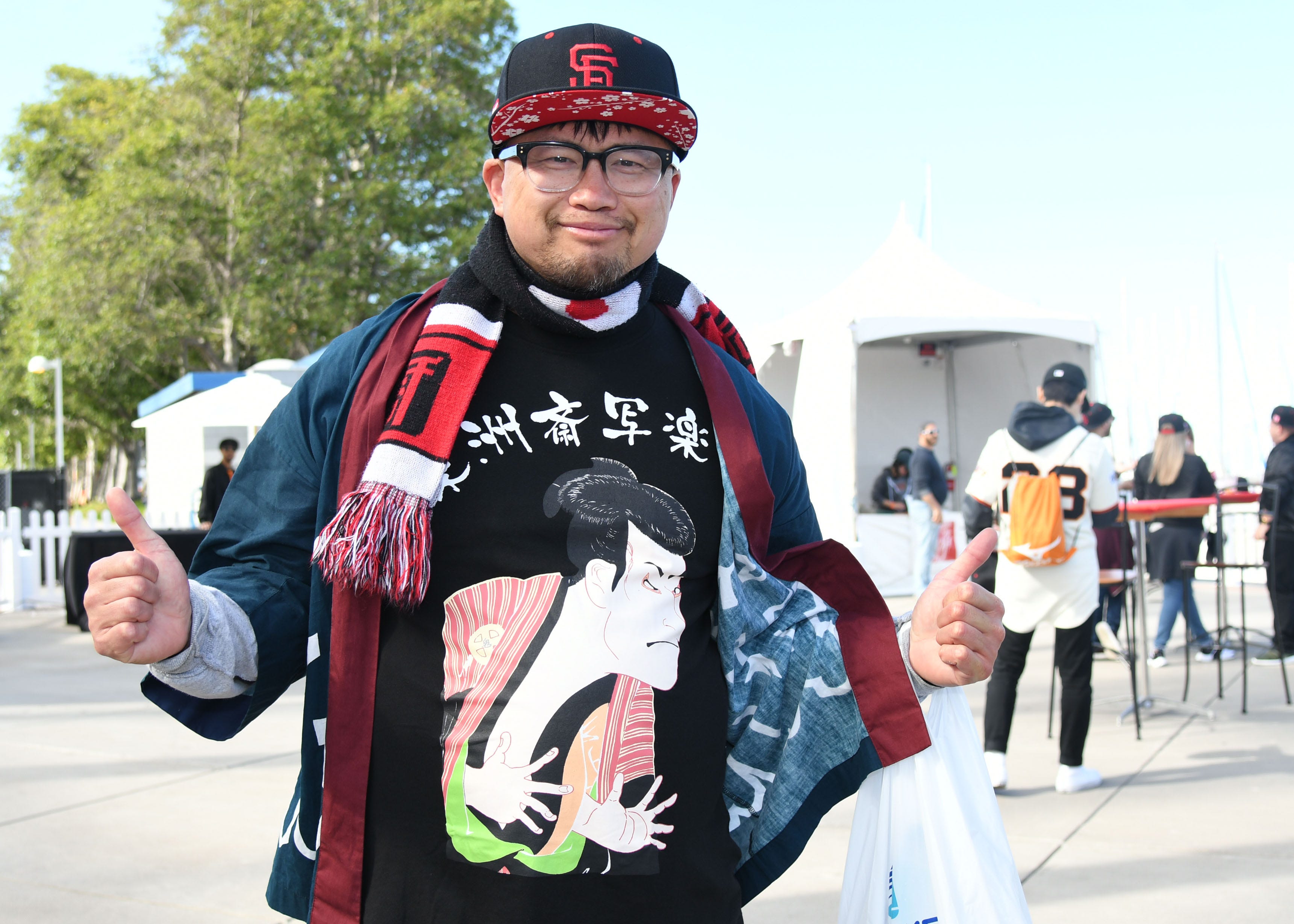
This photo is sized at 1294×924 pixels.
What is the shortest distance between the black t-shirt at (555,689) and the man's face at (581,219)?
0.15 m

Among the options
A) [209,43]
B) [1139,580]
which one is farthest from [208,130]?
[1139,580]

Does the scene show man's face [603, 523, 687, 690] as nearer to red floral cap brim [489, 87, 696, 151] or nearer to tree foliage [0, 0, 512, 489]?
red floral cap brim [489, 87, 696, 151]

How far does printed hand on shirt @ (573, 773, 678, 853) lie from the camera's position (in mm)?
1514

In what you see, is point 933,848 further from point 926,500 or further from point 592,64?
point 926,500

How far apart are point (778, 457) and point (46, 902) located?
3135mm

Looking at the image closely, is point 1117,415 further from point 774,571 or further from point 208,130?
point 208,130

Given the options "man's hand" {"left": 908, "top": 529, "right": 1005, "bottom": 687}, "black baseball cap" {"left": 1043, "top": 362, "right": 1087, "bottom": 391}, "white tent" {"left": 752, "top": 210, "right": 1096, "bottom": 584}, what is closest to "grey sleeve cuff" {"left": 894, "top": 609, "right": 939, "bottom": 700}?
"man's hand" {"left": 908, "top": 529, "right": 1005, "bottom": 687}

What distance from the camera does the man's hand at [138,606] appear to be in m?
1.33

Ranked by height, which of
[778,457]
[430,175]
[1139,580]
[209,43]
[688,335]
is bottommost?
[1139,580]

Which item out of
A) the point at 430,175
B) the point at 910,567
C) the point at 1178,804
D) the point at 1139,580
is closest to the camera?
the point at 1178,804

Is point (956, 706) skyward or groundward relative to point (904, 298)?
groundward

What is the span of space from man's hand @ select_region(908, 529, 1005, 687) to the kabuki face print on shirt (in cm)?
37

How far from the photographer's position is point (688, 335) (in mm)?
1844

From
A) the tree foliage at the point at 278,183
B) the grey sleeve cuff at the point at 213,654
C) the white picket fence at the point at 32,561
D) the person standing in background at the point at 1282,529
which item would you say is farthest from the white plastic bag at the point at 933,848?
the tree foliage at the point at 278,183
